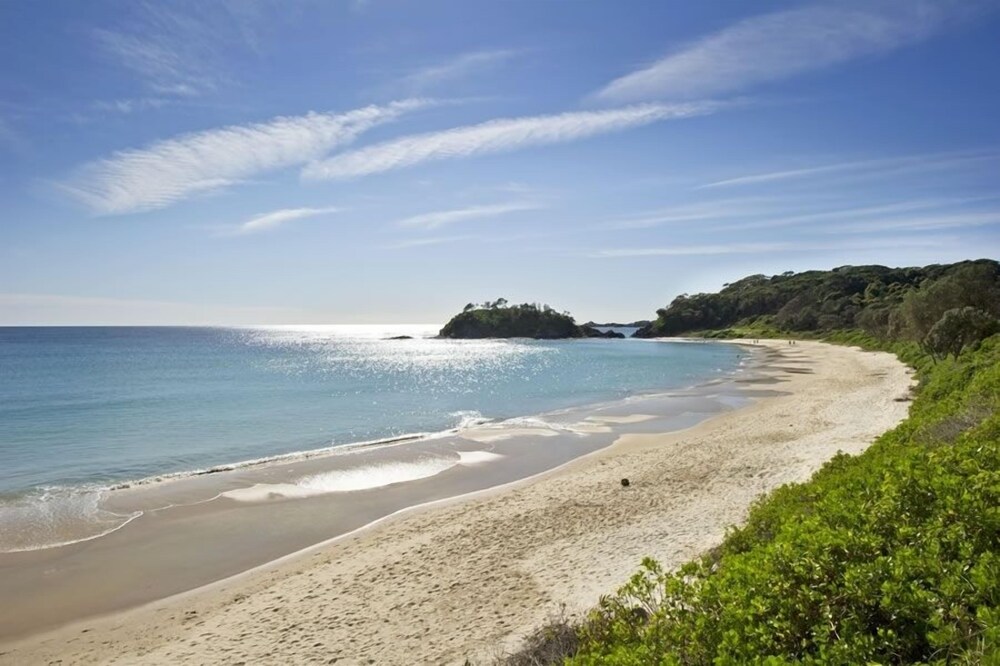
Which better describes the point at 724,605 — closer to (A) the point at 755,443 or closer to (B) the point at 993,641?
(B) the point at 993,641

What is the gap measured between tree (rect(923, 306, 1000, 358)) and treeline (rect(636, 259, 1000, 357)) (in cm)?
4

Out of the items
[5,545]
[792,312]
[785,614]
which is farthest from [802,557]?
[792,312]

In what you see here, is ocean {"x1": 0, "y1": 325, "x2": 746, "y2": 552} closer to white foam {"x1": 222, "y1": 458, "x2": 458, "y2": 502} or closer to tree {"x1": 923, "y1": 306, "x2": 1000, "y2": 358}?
white foam {"x1": 222, "y1": 458, "x2": 458, "y2": 502}

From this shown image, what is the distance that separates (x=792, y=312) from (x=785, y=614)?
522 feet

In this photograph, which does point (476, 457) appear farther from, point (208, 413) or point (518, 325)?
point (518, 325)

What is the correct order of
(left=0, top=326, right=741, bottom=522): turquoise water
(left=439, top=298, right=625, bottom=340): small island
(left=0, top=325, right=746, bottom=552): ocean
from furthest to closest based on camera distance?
(left=439, top=298, right=625, bottom=340): small island, (left=0, top=326, right=741, bottom=522): turquoise water, (left=0, top=325, right=746, bottom=552): ocean

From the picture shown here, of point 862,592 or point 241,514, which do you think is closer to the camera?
point 862,592

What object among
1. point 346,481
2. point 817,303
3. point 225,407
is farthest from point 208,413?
point 817,303

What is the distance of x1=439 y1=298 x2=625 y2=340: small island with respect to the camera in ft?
607

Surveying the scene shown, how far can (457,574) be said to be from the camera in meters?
11.4

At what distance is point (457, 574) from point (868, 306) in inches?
5140

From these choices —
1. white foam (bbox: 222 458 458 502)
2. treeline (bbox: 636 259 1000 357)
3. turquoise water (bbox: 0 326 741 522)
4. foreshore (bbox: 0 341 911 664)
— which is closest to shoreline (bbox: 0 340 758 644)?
white foam (bbox: 222 458 458 502)

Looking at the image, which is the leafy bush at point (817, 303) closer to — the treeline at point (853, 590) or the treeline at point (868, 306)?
the treeline at point (868, 306)

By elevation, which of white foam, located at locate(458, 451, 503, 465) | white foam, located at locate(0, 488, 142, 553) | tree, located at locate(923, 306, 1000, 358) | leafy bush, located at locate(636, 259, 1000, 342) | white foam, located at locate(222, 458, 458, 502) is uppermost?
leafy bush, located at locate(636, 259, 1000, 342)
